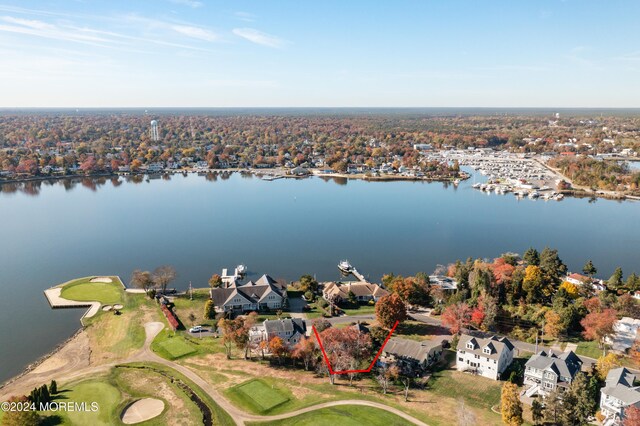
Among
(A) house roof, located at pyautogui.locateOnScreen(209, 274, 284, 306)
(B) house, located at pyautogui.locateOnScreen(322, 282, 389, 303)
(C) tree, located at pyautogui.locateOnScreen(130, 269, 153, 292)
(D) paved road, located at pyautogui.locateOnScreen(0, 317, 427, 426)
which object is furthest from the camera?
(C) tree, located at pyautogui.locateOnScreen(130, 269, 153, 292)

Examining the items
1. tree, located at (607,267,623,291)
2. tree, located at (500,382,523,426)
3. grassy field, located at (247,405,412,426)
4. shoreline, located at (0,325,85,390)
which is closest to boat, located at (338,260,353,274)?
grassy field, located at (247,405,412,426)

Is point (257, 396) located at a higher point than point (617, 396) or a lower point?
lower

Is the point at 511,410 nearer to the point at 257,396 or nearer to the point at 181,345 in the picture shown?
the point at 257,396

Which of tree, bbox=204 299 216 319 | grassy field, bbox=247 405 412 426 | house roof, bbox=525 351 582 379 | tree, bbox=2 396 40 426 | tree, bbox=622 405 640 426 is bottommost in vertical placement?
grassy field, bbox=247 405 412 426

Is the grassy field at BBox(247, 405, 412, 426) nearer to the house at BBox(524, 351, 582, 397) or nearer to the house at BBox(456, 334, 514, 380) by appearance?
the house at BBox(456, 334, 514, 380)

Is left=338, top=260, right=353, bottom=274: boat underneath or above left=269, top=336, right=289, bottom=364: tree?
underneath

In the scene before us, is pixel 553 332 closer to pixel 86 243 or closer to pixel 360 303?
pixel 360 303

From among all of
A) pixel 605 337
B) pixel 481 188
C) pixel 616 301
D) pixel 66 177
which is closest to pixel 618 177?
pixel 481 188

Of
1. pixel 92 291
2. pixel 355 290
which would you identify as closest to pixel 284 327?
pixel 355 290
